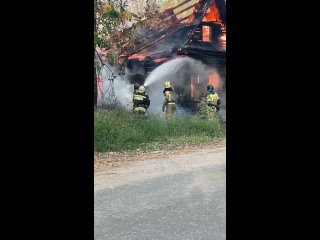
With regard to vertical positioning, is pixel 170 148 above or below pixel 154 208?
above

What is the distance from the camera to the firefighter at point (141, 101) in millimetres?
5750

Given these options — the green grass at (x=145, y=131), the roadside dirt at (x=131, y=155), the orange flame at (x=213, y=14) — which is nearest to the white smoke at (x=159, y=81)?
the green grass at (x=145, y=131)

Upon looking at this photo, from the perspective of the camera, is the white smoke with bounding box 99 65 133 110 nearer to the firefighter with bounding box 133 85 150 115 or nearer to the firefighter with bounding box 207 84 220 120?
the firefighter with bounding box 133 85 150 115

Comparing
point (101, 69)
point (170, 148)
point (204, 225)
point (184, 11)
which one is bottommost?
point (204, 225)

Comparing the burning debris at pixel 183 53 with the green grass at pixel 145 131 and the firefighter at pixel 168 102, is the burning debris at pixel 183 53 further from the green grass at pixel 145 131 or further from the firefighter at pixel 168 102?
the green grass at pixel 145 131

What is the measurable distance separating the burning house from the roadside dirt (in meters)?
0.67

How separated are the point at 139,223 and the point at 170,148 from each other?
233 centimetres

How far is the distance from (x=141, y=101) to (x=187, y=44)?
1.10 m

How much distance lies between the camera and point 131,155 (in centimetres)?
570

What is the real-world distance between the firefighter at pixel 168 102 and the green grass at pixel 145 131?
0.36 feet

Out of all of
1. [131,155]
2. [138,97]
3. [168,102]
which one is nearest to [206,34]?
[168,102]
